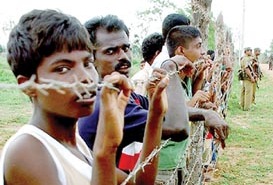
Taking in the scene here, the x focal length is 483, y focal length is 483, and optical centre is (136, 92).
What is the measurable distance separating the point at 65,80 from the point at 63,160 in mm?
180

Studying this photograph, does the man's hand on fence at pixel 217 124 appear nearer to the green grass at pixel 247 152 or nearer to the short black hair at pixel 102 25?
the short black hair at pixel 102 25

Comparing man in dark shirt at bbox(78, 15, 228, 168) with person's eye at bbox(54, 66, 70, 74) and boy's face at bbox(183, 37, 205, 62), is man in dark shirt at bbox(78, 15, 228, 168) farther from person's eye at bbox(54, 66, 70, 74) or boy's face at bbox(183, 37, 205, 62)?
person's eye at bbox(54, 66, 70, 74)

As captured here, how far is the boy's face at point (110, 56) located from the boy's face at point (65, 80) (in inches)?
24.1

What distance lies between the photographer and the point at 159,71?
1589mm

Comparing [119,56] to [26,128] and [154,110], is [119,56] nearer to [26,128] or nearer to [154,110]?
[154,110]

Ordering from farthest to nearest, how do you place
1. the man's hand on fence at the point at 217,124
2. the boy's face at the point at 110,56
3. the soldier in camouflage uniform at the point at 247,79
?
the soldier in camouflage uniform at the point at 247,79 < the man's hand on fence at the point at 217,124 < the boy's face at the point at 110,56

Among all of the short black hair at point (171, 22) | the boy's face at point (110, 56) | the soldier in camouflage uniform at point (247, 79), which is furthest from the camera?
the soldier in camouflage uniform at point (247, 79)

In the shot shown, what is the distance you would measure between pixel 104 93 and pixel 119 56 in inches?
29.1

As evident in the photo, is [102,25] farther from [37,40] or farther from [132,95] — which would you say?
[37,40]

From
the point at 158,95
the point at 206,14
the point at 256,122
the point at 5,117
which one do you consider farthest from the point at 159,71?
the point at 5,117

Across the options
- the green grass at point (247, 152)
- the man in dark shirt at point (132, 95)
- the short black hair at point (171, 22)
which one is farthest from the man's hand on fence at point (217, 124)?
the green grass at point (247, 152)

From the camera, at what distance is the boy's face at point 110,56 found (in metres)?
1.72

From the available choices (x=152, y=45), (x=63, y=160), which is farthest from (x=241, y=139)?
(x=63, y=160)

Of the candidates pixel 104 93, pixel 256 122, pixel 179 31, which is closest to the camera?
pixel 104 93
